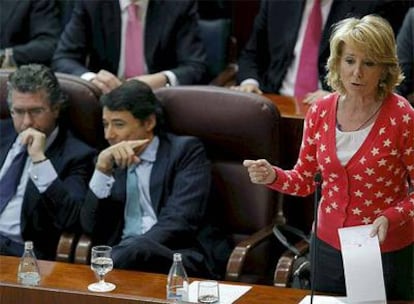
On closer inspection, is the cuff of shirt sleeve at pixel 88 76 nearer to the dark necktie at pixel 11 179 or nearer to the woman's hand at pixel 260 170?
the dark necktie at pixel 11 179

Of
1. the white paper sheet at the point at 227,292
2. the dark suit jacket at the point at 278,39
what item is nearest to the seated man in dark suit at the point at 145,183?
the white paper sheet at the point at 227,292

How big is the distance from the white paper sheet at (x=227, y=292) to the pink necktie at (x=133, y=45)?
4.54 ft

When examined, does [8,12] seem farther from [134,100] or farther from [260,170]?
[260,170]

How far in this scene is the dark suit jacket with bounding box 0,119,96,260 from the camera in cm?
297

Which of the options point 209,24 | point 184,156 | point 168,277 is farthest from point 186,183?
point 209,24

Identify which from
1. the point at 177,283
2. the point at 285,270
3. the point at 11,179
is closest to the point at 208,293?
the point at 177,283

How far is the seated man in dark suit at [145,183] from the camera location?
9.46 ft

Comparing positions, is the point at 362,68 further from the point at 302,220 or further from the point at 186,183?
the point at 302,220

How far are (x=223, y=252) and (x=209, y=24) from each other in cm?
141

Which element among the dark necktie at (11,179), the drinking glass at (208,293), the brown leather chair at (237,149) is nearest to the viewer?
the drinking glass at (208,293)

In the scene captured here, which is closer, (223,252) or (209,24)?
(223,252)

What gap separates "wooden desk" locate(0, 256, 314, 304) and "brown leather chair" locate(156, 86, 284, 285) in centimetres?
56

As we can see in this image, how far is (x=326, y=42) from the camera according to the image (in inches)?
134

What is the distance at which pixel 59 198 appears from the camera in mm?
2963
